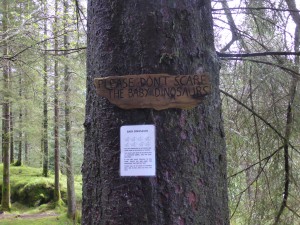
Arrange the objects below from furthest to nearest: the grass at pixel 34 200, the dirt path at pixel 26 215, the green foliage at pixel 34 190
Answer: the green foliage at pixel 34 190 < the dirt path at pixel 26 215 < the grass at pixel 34 200

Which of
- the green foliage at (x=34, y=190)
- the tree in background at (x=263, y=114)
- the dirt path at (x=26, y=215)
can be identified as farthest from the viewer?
the green foliage at (x=34, y=190)

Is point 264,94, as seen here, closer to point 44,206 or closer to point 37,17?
point 37,17

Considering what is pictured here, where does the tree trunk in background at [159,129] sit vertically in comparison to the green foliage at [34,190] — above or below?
above

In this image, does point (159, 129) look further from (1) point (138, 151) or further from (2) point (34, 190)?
(2) point (34, 190)

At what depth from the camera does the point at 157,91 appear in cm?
101

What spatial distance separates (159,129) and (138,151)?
9 cm

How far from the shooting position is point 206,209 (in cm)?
101

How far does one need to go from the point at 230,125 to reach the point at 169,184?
1758mm

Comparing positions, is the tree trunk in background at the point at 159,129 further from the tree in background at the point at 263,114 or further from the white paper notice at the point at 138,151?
the tree in background at the point at 263,114

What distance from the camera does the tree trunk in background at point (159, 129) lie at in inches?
38.2

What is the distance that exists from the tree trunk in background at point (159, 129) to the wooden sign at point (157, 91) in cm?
2

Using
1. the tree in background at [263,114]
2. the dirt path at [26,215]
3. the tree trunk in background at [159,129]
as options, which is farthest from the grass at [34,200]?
the tree trunk in background at [159,129]

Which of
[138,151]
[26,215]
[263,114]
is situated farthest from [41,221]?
[138,151]

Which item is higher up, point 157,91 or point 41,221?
point 157,91
